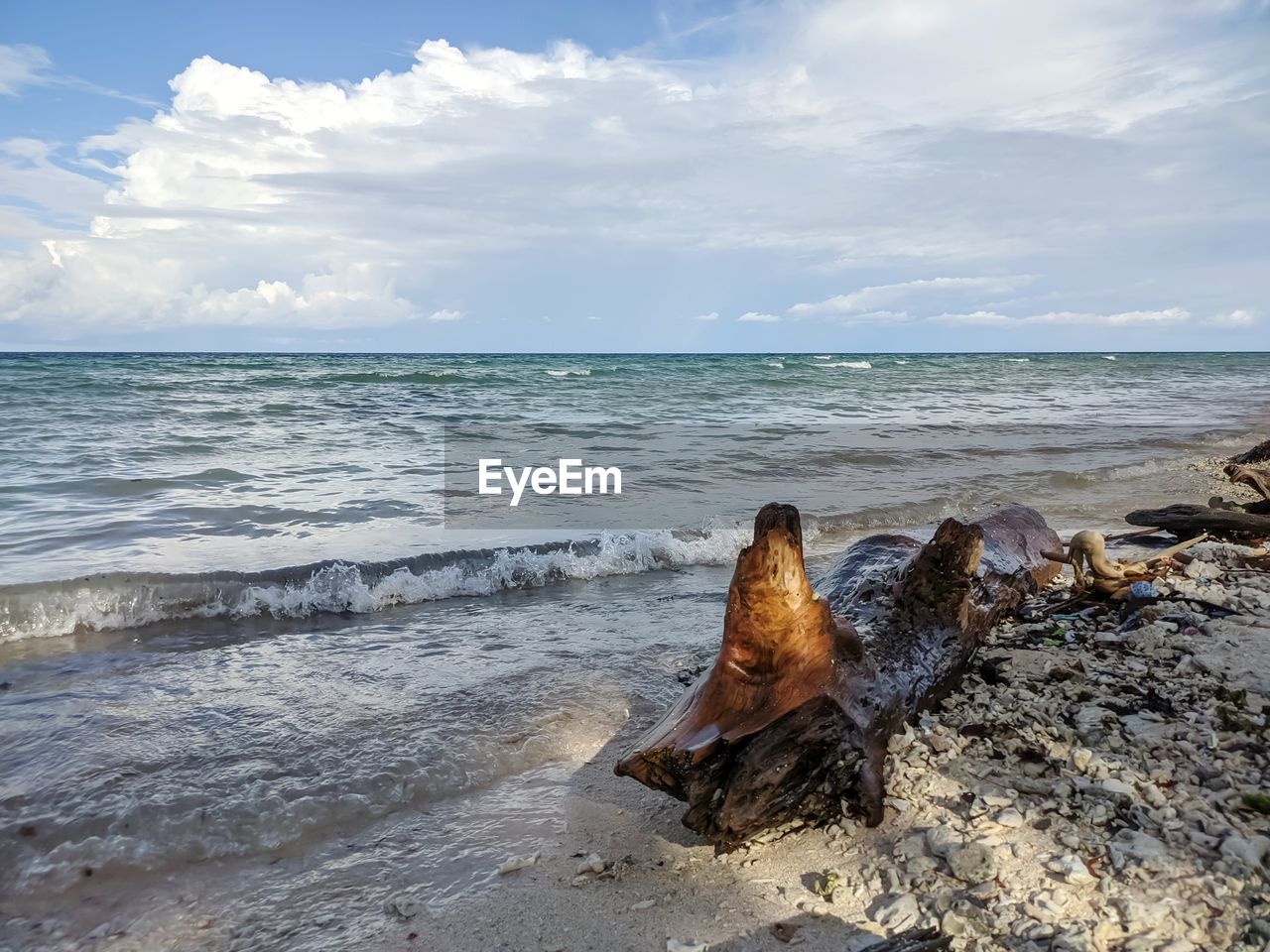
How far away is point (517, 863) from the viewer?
276 cm

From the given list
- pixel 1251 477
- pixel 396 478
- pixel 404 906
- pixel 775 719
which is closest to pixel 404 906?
pixel 404 906

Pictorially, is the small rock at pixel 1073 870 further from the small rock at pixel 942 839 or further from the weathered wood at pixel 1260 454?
the weathered wood at pixel 1260 454


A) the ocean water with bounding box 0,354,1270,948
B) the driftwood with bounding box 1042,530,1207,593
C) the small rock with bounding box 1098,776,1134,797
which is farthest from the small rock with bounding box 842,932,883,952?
the driftwood with bounding box 1042,530,1207,593

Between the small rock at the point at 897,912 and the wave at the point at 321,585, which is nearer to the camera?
the small rock at the point at 897,912

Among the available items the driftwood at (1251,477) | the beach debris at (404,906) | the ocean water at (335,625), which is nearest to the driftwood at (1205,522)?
the driftwood at (1251,477)

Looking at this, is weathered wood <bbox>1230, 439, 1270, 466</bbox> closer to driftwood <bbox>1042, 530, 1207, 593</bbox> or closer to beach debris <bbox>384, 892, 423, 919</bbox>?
driftwood <bbox>1042, 530, 1207, 593</bbox>

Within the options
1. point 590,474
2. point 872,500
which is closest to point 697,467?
point 590,474

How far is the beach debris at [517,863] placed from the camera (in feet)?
8.95

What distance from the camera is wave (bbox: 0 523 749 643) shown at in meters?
5.67

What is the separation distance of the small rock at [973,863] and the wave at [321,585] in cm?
453

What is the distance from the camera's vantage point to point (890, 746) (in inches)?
122

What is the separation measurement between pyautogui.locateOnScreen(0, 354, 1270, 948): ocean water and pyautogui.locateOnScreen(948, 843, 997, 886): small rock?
1390 mm

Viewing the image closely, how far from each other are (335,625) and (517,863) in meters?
3.42

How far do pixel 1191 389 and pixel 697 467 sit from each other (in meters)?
28.8
